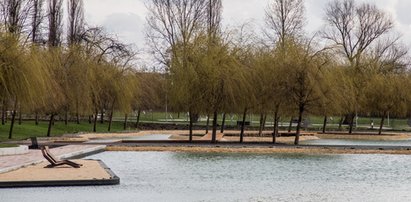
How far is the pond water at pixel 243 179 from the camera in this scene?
16828 millimetres

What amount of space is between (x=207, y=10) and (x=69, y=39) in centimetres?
1155

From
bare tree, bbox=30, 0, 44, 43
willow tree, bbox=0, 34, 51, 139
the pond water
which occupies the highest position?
bare tree, bbox=30, 0, 44, 43

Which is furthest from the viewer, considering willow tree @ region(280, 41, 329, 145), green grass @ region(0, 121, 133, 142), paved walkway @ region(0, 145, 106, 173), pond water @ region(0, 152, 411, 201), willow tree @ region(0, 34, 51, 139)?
green grass @ region(0, 121, 133, 142)

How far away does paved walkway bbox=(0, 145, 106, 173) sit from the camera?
21578 mm

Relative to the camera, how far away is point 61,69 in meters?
41.2

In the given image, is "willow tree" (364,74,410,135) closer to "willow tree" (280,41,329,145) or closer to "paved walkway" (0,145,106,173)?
"willow tree" (280,41,329,145)

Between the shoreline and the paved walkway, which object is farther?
the shoreline

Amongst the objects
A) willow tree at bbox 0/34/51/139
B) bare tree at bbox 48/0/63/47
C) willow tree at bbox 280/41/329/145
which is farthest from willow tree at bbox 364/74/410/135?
willow tree at bbox 0/34/51/139

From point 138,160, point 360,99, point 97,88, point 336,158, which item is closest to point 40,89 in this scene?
point 138,160

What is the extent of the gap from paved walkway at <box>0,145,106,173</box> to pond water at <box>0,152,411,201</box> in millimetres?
943

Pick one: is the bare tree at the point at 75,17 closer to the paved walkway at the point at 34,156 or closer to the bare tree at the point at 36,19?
the bare tree at the point at 36,19

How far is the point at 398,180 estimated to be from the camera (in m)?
21.0

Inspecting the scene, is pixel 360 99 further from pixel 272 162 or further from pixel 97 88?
pixel 272 162

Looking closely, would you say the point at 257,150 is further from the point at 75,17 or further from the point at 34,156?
the point at 75,17
